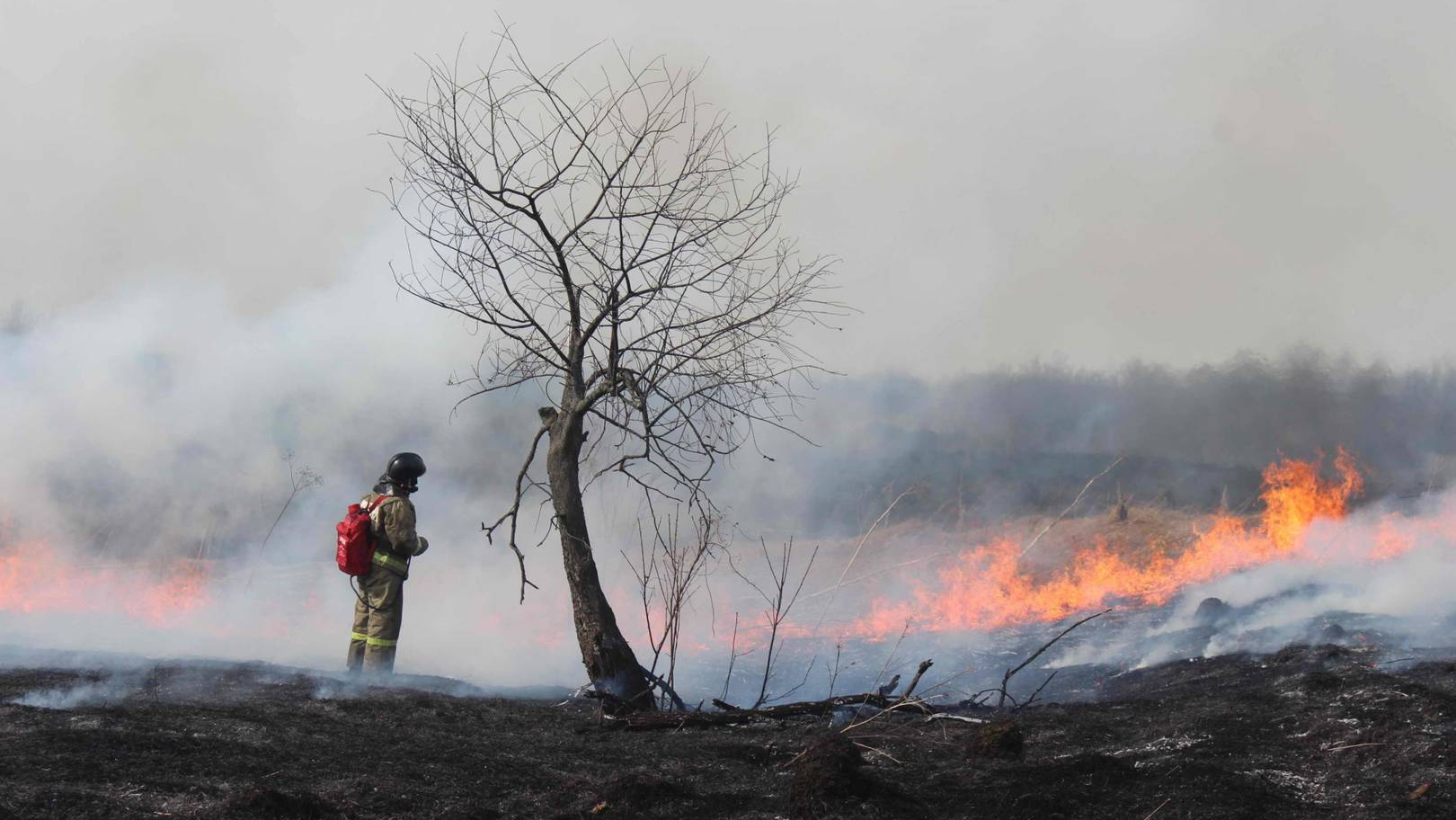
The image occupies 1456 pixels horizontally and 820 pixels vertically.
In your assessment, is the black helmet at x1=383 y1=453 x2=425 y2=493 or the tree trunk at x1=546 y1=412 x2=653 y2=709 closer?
the tree trunk at x1=546 y1=412 x2=653 y2=709

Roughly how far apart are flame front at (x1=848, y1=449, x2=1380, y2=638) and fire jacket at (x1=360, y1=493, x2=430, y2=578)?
425 inches

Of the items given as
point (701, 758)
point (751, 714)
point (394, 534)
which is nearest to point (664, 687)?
point (751, 714)

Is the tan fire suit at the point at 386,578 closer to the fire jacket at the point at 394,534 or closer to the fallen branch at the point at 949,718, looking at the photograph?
the fire jacket at the point at 394,534

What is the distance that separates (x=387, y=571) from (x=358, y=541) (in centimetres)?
40

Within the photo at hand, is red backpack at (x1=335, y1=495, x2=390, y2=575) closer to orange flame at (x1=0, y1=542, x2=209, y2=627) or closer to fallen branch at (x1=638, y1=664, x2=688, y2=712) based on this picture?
fallen branch at (x1=638, y1=664, x2=688, y2=712)

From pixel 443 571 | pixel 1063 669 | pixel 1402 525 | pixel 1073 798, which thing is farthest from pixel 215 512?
pixel 1073 798

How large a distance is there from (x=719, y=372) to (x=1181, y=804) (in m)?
5.13

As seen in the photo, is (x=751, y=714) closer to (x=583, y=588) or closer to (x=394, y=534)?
(x=583, y=588)

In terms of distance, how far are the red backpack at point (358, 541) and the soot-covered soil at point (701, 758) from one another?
6.81ft

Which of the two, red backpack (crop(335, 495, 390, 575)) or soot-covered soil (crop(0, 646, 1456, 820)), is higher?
red backpack (crop(335, 495, 390, 575))

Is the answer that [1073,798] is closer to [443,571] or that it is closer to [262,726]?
[262,726]

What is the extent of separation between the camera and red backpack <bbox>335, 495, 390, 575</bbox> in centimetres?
1098

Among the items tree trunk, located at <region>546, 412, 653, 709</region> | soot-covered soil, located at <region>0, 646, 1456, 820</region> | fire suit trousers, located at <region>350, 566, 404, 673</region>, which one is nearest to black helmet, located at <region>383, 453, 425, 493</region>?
fire suit trousers, located at <region>350, 566, 404, 673</region>

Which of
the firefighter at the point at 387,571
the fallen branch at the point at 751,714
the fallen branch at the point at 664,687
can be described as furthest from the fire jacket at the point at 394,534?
the fallen branch at the point at 751,714
